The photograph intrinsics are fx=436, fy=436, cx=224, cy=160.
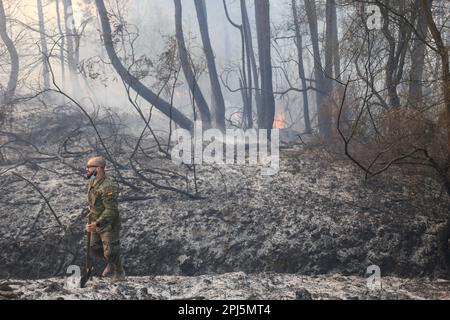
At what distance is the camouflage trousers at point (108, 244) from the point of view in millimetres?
5371

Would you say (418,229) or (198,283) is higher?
(418,229)

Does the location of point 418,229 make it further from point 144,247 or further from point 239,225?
point 144,247

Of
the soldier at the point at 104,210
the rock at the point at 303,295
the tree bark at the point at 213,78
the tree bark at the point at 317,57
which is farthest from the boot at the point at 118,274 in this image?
the tree bark at the point at 213,78

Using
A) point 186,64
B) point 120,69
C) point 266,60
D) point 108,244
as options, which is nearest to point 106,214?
point 108,244

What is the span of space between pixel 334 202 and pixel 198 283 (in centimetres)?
340

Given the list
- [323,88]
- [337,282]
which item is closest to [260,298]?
[337,282]

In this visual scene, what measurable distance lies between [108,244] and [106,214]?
0.38m

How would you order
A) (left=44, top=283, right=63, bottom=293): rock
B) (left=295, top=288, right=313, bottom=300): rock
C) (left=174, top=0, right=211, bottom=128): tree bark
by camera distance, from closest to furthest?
(left=44, top=283, right=63, bottom=293): rock → (left=295, top=288, right=313, bottom=300): rock → (left=174, top=0, right=211, bottom=128): tree bark

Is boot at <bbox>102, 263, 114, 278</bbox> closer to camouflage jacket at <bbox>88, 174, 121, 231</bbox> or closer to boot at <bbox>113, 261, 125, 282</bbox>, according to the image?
boot at <bbox>113, 261, 125, 282</bbox>

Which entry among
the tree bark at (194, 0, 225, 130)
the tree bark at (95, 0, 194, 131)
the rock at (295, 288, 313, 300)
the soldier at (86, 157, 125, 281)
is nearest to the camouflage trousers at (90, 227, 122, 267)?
the soldier at (86, 157, 125, 281)

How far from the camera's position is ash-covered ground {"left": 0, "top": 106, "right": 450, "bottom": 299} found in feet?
18.9

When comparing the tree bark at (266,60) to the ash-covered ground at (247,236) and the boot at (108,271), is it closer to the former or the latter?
the ash-covered ground at (247,236)

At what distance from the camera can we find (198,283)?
573 centimetres

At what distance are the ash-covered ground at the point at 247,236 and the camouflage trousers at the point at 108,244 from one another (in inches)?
13.6
